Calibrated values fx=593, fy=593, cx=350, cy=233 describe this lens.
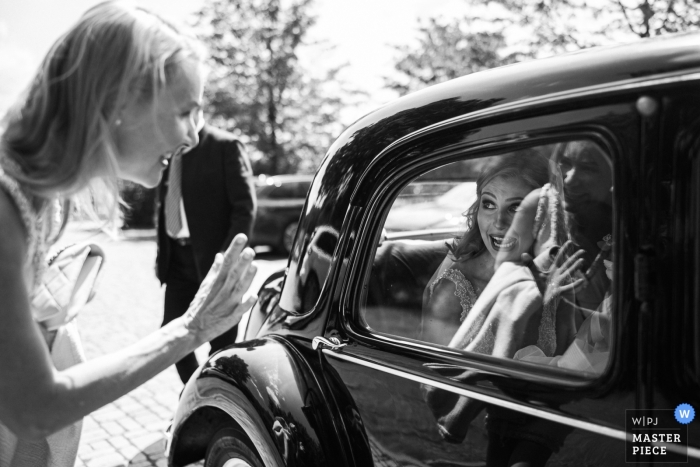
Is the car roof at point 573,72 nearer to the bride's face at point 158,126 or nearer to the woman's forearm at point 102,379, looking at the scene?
the bride's face at point 158,126

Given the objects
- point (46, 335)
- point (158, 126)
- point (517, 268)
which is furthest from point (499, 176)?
point (46, 335)

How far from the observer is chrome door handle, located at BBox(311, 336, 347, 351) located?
179cm

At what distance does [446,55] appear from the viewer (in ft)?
45.8

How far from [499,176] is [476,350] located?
18.8 inches

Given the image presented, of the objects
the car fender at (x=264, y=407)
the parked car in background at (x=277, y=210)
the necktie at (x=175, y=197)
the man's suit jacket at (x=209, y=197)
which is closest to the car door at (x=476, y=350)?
the car fender at (x=264, y=407)

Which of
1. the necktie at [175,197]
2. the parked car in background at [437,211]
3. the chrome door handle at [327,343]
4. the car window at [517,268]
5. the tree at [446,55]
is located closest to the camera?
the car window at [517,268]

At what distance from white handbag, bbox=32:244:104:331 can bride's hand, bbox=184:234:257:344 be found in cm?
31

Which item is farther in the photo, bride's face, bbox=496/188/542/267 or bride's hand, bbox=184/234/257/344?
bride's face, bbox=496/188/542/267

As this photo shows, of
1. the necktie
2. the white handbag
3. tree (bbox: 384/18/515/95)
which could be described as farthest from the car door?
tree (bbox: 384/18/515/95)

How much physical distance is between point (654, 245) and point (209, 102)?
24277mm

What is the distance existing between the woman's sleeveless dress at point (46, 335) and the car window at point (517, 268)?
0.83m

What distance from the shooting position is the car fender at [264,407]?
5.60 feet

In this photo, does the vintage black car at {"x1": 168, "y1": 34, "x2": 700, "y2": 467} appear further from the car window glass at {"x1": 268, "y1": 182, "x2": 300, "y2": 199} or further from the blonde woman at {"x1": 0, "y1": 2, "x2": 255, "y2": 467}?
the car window glass at {"x1": 268, "y1": 182, "x2": 300, "y2": 199}

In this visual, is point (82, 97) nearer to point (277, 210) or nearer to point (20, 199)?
point (20, 199)
